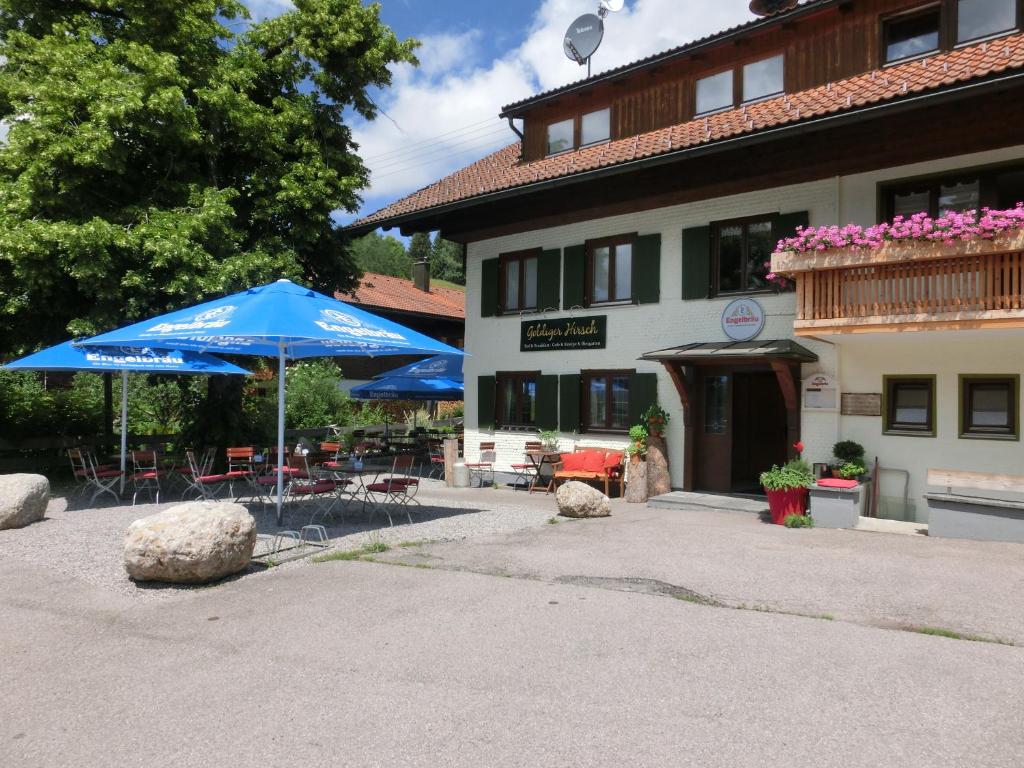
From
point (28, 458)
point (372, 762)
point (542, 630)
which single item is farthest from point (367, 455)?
point (372, 762)

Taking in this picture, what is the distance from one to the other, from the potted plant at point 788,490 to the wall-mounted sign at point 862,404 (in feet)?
4.18

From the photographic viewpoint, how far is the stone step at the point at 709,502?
→ 11492 mm

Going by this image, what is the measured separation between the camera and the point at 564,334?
14.5m

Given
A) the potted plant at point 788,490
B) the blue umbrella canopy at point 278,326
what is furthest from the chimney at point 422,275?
the potted plant at point 788,490

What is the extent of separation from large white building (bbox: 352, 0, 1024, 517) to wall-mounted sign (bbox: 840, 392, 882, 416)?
0.03 m

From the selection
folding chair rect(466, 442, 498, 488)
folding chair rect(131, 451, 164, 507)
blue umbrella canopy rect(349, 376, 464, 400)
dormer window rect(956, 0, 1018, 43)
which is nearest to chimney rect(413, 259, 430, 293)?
blue umbrella canopy rect(349, 376, 464, 400)

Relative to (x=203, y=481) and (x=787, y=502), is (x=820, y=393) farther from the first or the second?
(x=203, y=481)

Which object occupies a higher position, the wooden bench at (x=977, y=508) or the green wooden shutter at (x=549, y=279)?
the green wooden shutter at (x=549, y=279)

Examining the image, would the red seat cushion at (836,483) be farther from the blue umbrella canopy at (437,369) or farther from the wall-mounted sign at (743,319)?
the blue umbrella canopy at (437,369)

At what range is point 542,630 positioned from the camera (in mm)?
5367

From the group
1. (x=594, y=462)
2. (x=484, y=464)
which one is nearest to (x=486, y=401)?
(x=484, y=464)

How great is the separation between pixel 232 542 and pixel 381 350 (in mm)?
3582

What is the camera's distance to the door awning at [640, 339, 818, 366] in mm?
10812

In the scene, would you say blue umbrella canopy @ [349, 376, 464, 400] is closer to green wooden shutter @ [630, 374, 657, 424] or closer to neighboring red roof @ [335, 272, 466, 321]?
green wooden shutter @ [630, 374, 657, 424]
